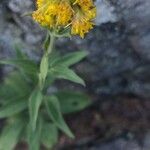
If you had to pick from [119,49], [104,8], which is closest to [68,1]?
[104,8]

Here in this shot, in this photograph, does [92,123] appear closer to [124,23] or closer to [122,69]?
[122,69]

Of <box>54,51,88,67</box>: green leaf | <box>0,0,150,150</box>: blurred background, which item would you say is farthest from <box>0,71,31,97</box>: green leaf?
<box>54,51,88,67</box>: green leaf

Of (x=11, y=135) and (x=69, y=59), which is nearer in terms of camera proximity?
(x=69, y=59)

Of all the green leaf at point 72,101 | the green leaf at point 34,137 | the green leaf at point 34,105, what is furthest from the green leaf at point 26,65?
the green leaf at point 72,101

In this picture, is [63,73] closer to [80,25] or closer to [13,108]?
[80,25]

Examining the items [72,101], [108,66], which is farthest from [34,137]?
[108,66]

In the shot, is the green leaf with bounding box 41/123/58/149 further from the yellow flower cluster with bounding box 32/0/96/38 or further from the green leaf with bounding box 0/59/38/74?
the yellow flower cluster with bounding box 32/0/96/38

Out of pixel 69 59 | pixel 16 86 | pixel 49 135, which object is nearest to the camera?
pixel 69 59
